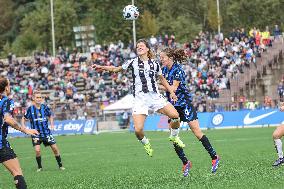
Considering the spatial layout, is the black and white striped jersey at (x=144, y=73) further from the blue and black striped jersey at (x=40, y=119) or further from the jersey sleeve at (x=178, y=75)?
the blue and black striped jersey at (x=40, y=119)

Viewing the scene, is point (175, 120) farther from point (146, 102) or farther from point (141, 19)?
point (141, 19)

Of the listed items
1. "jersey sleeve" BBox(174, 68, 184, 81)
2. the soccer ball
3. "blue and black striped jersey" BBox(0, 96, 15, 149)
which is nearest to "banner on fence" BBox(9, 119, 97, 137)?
the soccer ball

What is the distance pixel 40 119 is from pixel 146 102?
728cm

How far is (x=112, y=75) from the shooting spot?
188 feet

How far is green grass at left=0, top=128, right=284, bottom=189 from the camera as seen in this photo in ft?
48.0

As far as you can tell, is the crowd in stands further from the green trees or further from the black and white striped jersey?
the black and white striped jersey

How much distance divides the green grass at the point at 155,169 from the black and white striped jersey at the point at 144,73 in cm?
190

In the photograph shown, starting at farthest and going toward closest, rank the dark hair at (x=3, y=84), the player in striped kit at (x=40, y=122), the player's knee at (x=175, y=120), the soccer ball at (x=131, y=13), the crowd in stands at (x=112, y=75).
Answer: the crowd in stands at (x=112, y=75), the player in striped kit at (x=40, y=122), the soccer ball at (x=131, y=13), the player's knee at (x=175, y=120), the dark hair at (x=3, y=84)

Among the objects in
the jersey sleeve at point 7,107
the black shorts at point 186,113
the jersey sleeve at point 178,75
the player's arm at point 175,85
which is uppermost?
the jersey sleeve at point 178,75

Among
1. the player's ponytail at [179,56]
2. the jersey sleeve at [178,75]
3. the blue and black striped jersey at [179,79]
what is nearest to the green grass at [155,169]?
the blue and black striped jersey at [179,79]

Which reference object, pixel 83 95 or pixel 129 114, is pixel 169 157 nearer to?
pixel 129 114

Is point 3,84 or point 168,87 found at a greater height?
point 3,84

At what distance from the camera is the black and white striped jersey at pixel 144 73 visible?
16.0 metres

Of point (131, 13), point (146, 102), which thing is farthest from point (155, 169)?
point (131, 13)
